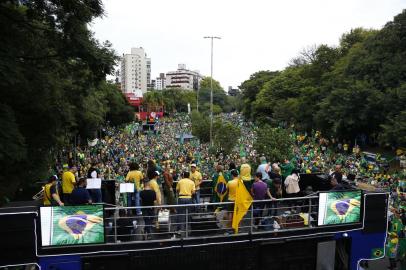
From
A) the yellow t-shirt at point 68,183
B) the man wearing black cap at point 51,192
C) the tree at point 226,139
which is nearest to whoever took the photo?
the man wearing black cap at point 51,192

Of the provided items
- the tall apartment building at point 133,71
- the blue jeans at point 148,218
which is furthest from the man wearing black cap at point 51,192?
the tall apartment building at point 133,71

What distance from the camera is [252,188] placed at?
9.59 m

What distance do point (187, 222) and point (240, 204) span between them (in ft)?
3.86

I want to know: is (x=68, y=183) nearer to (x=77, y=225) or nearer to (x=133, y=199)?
(x=133, y=199)

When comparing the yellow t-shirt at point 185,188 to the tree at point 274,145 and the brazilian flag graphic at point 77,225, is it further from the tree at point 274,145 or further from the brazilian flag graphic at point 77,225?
the tree at point 274,145

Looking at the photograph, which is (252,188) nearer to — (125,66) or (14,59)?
(14,59)

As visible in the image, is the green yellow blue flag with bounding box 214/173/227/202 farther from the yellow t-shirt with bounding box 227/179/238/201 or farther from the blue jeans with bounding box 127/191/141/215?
the blue jeans with bounding box 127/191/141/215

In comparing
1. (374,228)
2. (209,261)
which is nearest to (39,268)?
(209,261)

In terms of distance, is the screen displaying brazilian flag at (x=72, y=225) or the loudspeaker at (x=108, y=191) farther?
the loudspeaker at (x=108, y=191)

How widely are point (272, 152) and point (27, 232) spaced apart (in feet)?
89.0

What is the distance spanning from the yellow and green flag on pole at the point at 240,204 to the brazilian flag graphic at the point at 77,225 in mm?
2653

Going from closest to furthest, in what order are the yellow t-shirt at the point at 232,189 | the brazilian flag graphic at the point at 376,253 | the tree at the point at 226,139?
the brazilian flag graphic at the point at 376,253 → the yellow t-shirt at the point at 232,189 → the tree at the point at 226,139

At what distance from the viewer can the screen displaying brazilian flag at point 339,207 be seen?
8641 millimetres

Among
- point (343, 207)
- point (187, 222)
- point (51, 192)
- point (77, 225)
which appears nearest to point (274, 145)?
point (343, 207)
